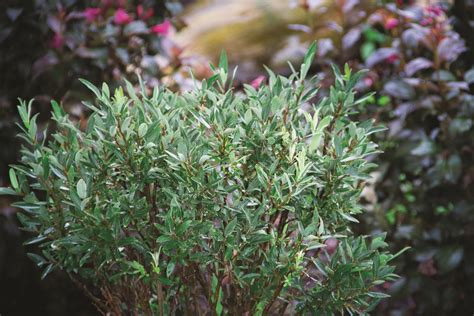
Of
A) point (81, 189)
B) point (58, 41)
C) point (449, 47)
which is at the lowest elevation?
point (449, 47)

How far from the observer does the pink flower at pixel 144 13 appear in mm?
3766

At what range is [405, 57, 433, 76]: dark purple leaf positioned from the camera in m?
3.28

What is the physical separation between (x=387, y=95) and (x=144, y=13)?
4.40 ft

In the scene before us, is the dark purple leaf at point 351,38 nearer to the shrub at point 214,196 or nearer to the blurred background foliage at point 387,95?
the blurred background foliage at point 387,95

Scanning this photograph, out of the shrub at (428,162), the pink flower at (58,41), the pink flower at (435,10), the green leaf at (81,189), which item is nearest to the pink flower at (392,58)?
the shrub at (428,162)

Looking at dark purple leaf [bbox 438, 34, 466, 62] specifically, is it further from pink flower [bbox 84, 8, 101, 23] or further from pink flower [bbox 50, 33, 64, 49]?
pink flower [bbox 50, 33, 64, 49]

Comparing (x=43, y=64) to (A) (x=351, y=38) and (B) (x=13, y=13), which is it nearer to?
(B) (x=13, y=13)

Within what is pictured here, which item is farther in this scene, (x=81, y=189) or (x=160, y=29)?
(x=160, y=29)

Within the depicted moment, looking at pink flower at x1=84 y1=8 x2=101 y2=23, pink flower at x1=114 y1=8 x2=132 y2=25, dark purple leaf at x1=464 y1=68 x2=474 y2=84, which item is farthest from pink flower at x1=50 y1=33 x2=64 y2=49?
dark purple leaf at x1=464 y1=68 x2=474 y2=84

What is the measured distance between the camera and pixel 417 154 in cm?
323

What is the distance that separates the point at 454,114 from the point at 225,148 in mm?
1712

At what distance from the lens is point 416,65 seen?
330 centimetres

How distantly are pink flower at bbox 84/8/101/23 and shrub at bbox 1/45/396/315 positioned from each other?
152 centimetres

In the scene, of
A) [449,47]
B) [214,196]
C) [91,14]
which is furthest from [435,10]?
[214,196]
